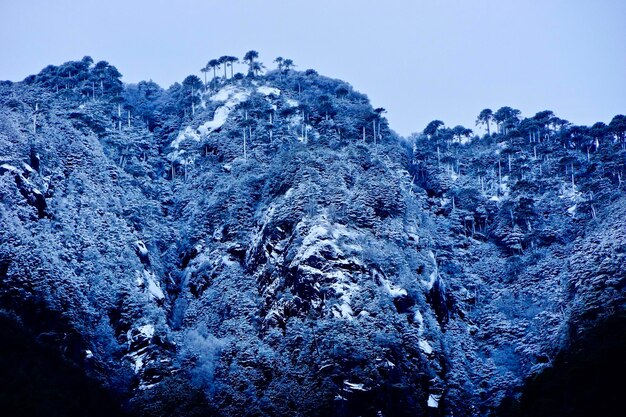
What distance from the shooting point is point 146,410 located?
130 ft

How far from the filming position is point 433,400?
42.8 metres

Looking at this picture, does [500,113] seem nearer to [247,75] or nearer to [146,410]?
[247,75]

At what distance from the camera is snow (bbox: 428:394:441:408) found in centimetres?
4263

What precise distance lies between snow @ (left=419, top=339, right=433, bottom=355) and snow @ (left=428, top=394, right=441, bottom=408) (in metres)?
3.30

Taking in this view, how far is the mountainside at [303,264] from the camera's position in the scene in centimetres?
4053

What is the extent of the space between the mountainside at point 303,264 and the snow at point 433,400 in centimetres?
9

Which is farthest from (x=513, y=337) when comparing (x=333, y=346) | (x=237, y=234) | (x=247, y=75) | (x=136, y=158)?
(x=247, y=75)

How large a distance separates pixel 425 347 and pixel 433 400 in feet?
13.3

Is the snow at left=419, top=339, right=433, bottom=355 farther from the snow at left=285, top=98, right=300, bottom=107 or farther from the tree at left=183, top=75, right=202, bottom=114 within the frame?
the tree at left=183, top=75, right=202, bottom=114

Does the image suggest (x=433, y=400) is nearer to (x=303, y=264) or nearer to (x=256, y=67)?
(x=303, y=264)

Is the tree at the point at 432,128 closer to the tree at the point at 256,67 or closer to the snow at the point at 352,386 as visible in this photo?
the tree at the point at 256,67

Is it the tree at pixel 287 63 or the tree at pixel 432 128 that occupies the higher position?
the tree at pixel 287 63

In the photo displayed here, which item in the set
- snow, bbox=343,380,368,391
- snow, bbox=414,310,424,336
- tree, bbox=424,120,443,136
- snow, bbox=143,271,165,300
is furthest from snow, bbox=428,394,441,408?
tree, bbox=424,120,443,136

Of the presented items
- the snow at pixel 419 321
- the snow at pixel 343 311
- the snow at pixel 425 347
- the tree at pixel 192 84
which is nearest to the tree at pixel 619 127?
the snow at pixel 419 321
